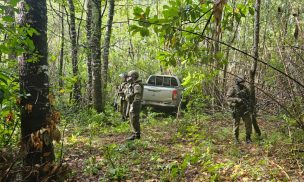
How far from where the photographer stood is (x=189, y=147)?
A: 8.40 m

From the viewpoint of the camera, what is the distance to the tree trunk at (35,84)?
4.72 m

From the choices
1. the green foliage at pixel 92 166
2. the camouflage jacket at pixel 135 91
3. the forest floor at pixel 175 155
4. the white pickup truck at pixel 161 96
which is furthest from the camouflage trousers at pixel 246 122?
the white pickup truck at pixel 161 96

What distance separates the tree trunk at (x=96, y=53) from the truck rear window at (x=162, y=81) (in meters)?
4.17

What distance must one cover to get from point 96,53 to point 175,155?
209 inches

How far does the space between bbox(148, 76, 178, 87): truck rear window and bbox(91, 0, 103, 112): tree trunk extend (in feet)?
13.7

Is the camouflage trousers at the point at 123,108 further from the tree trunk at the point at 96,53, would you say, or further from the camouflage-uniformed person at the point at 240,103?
the camouflage-uniformed person at the point at 240,103

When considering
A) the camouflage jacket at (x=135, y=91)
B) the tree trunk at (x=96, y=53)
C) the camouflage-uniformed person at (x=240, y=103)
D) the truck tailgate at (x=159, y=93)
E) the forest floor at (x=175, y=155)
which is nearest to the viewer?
the forest floor at (x=175, y=155)

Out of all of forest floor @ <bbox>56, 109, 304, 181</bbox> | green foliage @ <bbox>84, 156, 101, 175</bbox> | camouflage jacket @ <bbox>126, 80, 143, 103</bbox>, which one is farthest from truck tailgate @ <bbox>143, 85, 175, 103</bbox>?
green foliage @ <bbox>84, 156, 101, 175</bbox>

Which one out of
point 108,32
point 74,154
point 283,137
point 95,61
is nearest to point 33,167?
point 74,154

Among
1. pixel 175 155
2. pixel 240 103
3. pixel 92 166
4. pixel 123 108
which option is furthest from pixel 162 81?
pixel 92 166

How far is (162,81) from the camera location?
Answer: 619 inches

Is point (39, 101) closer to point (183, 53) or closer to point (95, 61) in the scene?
point (183, 53)

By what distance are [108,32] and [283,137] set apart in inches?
296

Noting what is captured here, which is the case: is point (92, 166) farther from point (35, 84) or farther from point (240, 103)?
point (240, 103)
